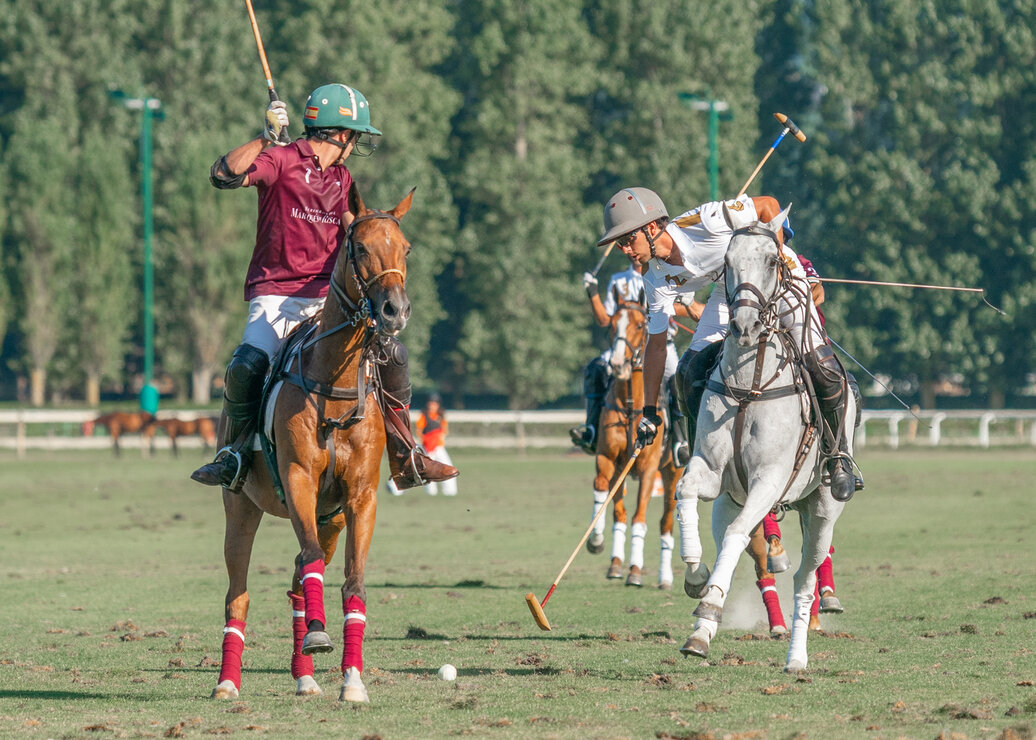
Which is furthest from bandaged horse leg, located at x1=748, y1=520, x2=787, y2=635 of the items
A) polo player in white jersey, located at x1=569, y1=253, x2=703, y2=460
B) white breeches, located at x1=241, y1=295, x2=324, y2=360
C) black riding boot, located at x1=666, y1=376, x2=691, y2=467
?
polo player in white jersey, located at x1=569, y1=253, x2=703, y2=460

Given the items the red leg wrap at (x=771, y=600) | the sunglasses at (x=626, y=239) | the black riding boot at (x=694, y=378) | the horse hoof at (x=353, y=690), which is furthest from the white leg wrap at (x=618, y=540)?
the horse hoof at (x=353, y=690)

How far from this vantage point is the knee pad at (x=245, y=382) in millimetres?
8836

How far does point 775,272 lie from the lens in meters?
8.81

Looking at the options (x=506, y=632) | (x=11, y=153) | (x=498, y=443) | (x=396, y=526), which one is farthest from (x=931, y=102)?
(x=506, y=632)

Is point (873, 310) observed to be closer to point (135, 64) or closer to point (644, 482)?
point (135, 64)

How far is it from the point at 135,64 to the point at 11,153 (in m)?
5.77

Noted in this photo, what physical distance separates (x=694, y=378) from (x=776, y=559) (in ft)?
5.83

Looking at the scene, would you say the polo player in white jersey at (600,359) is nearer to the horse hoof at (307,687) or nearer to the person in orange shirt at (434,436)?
the horse hoof at (307,687)

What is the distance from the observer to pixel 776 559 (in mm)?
10672

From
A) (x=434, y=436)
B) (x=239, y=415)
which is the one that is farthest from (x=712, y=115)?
(x=239, y=415)

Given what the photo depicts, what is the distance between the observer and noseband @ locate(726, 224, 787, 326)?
855 cm

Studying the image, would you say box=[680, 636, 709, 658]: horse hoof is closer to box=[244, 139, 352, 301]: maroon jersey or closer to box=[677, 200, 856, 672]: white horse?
box=[677, 200, 856, 672]: white horse

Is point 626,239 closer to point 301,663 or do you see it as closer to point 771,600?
point 771,600

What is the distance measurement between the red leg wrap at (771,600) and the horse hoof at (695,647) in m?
2.79
